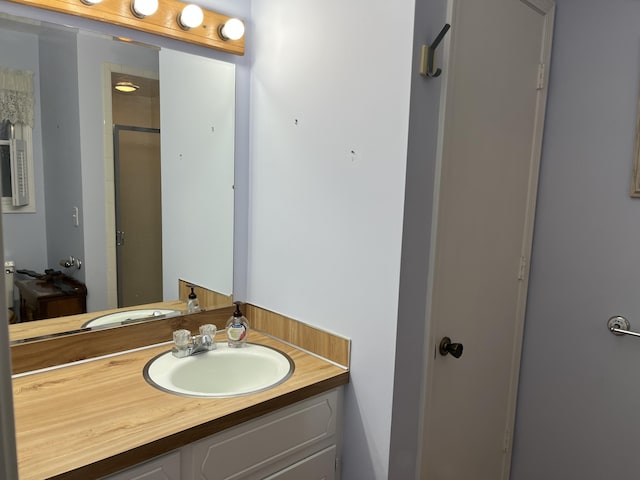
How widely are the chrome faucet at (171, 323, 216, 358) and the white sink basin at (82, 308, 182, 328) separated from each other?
0.38 ft

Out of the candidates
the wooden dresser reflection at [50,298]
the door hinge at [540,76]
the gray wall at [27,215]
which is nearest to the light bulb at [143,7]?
the gray wall at [27,215]

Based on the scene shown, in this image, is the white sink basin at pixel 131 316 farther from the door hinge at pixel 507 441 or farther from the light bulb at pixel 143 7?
the door hinge at pixel 507 441

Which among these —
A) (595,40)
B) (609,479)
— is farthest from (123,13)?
(609,479)

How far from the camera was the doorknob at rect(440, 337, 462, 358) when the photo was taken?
5.08 ft

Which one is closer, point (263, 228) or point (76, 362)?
point (76, 362)

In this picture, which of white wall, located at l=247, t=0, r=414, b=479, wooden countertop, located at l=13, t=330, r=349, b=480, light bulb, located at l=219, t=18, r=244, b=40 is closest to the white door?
white wall, located at l=247, t=0, r=414, b=479

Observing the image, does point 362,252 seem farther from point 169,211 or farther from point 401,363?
point 169,211

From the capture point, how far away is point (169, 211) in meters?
1.77

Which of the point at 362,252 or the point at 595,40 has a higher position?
the point at 595,40

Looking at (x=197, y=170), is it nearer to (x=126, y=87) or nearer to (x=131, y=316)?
(x=126, y=87)

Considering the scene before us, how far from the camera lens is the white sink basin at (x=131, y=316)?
5.21ft

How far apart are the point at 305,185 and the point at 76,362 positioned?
943 millimetres

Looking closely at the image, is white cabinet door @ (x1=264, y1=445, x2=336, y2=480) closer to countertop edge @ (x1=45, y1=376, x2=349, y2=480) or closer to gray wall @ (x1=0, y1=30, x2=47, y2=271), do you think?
countertop edge @ (x1=45, y1=376, x2=349, y2=480)

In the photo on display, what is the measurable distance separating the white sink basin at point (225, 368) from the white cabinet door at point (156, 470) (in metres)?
0.35
